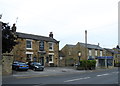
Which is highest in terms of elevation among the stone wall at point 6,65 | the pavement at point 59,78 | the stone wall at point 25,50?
the stone wall at point 25,50

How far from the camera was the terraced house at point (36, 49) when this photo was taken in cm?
3141

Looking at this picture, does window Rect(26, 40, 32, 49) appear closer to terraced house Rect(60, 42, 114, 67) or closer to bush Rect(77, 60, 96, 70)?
bush Rect(77, 60, 96, 70)

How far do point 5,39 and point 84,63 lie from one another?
18.3m

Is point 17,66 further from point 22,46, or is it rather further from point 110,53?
point 110,53

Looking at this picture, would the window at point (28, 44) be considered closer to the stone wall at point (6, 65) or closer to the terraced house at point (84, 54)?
the stone wall at point (6, 65)

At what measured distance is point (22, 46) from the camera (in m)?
31.7

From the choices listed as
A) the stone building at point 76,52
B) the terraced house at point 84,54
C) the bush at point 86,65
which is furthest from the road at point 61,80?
the stone building at point 76,52

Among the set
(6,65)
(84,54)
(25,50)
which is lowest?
(6,65)

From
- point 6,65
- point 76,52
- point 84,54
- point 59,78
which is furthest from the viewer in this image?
point 76,52

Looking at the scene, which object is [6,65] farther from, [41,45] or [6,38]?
[41,45]

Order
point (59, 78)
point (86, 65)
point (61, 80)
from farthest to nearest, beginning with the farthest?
point (86, 65) → point (59, 78) → point (61, 80)

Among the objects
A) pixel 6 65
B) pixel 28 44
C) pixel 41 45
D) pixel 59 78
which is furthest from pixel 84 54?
pixel 59 78

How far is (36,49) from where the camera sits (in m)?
34.1

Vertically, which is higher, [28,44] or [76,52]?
[28,44]
